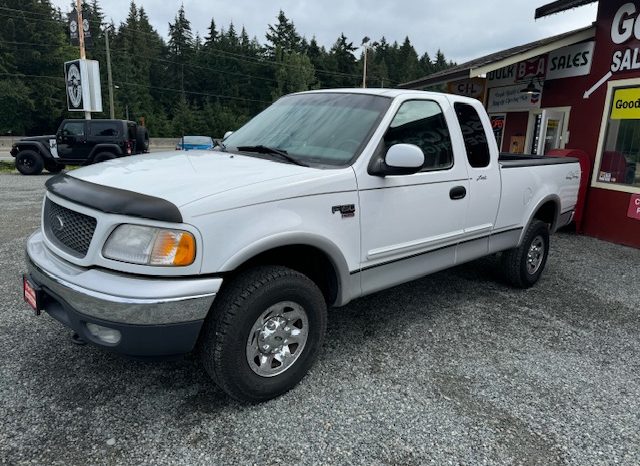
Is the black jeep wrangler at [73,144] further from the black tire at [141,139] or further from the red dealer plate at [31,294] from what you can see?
the red dealer plate at [31,294]

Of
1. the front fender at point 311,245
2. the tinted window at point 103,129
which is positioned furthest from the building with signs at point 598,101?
the tinted window at point 103,129

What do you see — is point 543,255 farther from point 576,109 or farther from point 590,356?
point 576,109

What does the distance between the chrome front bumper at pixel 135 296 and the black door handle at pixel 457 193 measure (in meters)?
2.14

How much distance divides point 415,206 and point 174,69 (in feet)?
264

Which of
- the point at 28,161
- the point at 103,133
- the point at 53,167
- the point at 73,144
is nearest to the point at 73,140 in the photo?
the point at 73,144

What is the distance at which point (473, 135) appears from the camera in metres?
4.16

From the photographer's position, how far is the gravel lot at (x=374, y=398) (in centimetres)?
247

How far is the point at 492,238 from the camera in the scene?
4.41 m

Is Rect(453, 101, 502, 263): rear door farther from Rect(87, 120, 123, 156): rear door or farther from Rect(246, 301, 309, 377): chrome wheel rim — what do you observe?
Rect(87, 120, 123, 156): rear door

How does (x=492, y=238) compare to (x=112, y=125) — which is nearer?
(x=492, y=238)

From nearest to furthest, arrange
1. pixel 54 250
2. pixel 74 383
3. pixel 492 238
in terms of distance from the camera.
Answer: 1. pixel 54 250
2. pixel 74 383
3. pixel 492 238

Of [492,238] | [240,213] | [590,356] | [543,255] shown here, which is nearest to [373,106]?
[240,213]

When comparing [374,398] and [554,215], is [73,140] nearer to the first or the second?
[554,215]

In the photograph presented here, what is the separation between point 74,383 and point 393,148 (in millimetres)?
2505
